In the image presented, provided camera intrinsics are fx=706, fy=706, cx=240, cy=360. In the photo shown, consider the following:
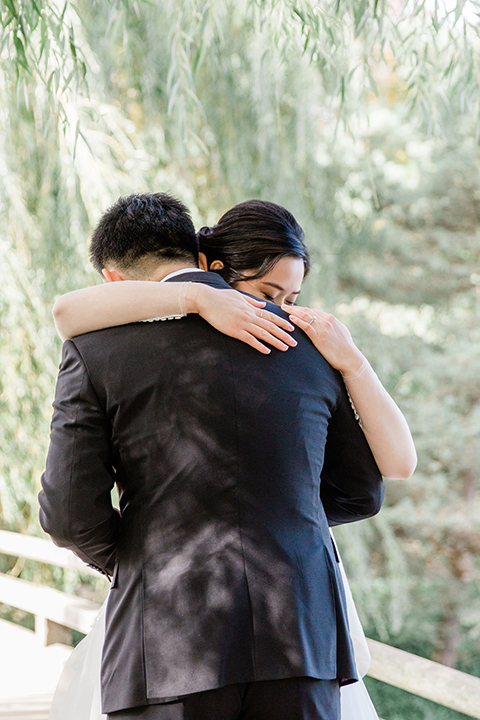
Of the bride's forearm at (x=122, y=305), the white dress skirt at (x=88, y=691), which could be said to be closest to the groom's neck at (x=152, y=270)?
the bride's forearm at (x=122, y=305)

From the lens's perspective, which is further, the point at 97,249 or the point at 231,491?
the point at 97,249

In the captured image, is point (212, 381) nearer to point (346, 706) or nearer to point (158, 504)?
point (158, 504)

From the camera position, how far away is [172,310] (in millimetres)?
982

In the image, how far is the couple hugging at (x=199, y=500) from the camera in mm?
916

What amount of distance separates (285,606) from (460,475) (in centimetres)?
780

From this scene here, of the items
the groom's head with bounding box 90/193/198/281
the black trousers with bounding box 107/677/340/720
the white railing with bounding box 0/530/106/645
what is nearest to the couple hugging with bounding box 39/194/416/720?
the black trousers with bounding box 107/677/340/720

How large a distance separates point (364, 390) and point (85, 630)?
6.42 feet

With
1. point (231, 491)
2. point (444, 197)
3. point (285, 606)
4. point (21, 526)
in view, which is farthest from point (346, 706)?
point (444, 197)

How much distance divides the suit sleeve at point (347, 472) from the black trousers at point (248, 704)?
0.30 m

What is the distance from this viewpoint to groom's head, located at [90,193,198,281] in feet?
3.66

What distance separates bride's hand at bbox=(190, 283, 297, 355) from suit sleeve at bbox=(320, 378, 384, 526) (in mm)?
146

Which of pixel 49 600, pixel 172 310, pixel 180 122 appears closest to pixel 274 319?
pixel 172 310

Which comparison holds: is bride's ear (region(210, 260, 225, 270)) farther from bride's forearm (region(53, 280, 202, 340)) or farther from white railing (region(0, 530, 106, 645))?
white railing (region(0, 530, 106, 645))

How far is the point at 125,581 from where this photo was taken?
38.2 inches
